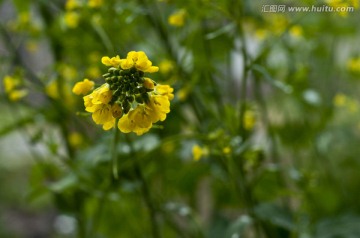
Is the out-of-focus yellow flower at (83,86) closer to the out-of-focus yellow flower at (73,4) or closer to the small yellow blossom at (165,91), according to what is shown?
the small yellow blossom at (165,91)

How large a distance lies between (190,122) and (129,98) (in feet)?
2.65

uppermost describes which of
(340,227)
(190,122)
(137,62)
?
(137,62)

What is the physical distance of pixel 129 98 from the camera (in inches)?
29.6

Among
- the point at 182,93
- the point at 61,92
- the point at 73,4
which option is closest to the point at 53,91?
the point at 61,92

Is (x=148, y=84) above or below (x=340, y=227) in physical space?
above

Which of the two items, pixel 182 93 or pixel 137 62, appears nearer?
pixel 137 62

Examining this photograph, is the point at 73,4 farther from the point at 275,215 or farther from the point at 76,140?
the point at 275,215

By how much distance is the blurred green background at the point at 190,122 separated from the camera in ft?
4.02

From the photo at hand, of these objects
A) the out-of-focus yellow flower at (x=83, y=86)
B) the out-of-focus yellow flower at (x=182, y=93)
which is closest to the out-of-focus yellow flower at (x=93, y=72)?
the out-of-focus yellow flower at (x=182, y=93)

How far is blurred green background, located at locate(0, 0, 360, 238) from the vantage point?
123 centimetres

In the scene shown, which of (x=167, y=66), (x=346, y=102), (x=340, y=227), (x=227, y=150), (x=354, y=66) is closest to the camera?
(x=227, y=150)

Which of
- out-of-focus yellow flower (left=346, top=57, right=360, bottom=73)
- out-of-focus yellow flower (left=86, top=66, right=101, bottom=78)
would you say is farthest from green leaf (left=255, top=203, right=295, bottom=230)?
out-of-focus yellow flower (left=86, top=66, right=101, bottom=78)

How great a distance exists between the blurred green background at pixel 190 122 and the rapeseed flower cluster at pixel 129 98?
1.00 ft

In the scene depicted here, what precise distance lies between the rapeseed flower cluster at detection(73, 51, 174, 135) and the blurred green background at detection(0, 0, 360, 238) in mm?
304
